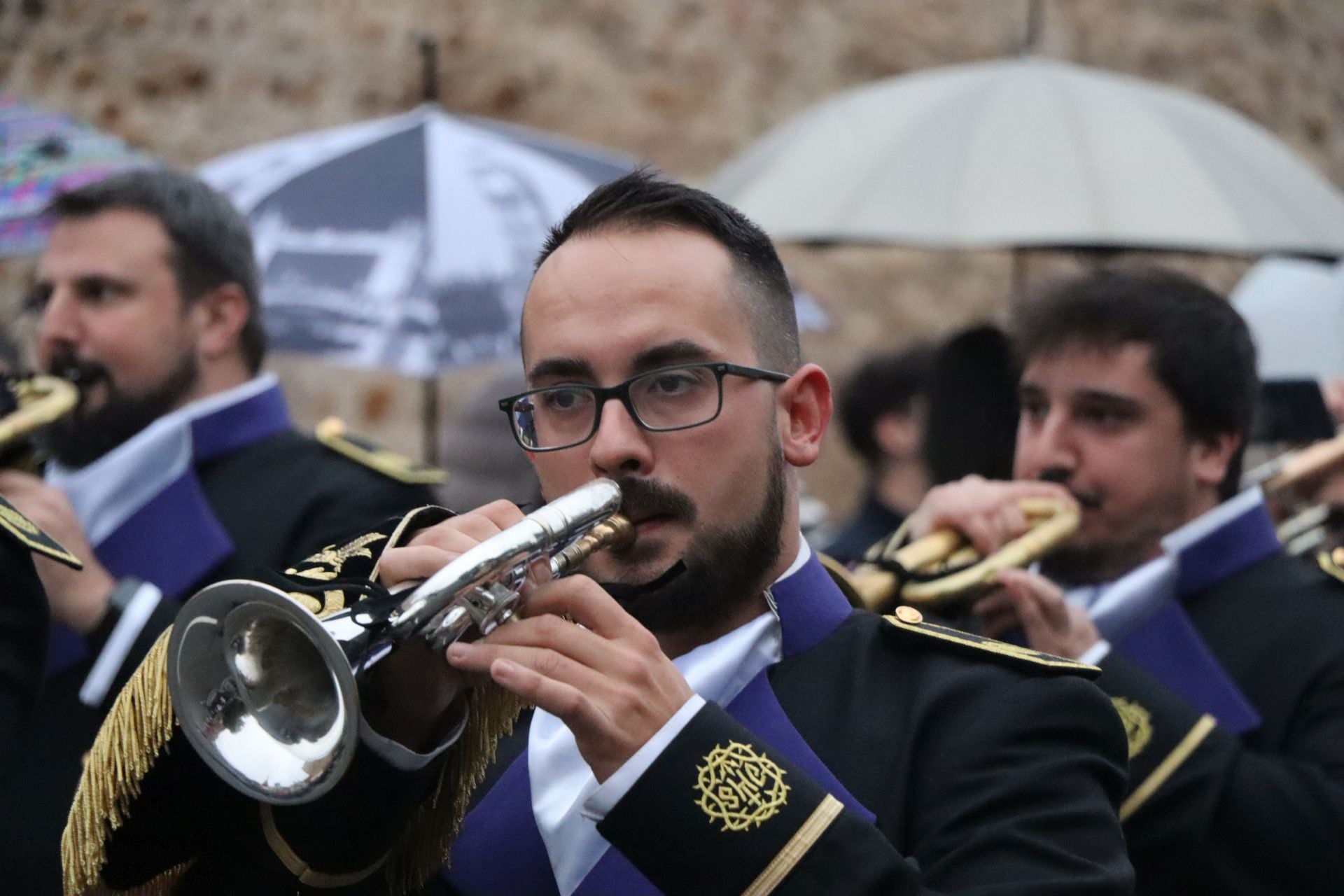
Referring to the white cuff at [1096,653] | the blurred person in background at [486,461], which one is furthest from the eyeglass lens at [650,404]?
the blurred person in background at [486,461]

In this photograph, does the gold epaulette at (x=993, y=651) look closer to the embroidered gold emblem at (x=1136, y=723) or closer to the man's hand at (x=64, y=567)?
the embroidered gold emblem at (x=1136, y=723)

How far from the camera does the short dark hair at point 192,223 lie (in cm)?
436

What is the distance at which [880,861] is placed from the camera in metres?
2.04

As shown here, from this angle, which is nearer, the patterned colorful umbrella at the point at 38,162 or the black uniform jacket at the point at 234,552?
the black uniform jacket at the point at 234,552

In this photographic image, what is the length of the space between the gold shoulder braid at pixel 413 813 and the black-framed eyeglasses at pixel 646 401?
19 cm

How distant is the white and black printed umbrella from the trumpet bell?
2.89 metres

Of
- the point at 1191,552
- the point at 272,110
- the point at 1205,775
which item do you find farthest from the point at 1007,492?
the point at 272,110

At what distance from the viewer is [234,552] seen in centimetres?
398

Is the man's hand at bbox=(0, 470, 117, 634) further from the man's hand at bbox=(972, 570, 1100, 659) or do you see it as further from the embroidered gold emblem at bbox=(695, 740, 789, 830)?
the embroidered gold emblem at bbox=(695, 740, 789, 830)

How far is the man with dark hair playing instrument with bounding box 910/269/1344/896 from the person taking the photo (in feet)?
10.3

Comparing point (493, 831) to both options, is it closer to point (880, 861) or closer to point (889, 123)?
point (880, 861)

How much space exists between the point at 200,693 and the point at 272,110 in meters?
6.35

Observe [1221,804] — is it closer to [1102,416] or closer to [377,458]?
[1102,416]

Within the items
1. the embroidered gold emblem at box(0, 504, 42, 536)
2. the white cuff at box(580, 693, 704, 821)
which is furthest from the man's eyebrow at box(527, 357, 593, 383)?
the embroidered gold emblem at box(0, 504, 42, 536)
